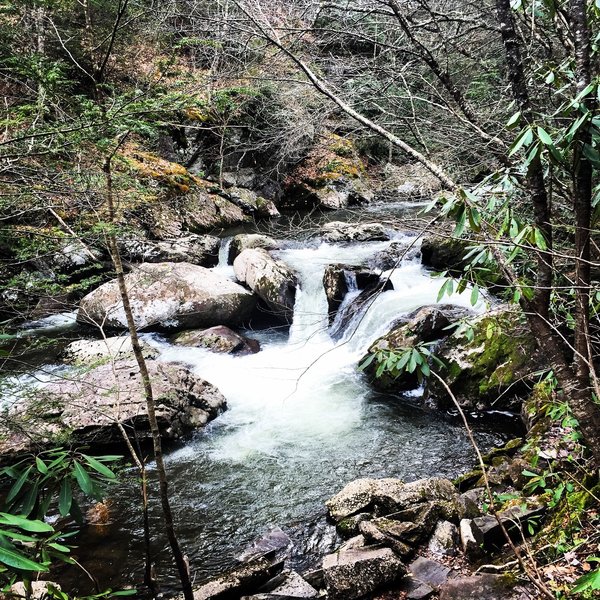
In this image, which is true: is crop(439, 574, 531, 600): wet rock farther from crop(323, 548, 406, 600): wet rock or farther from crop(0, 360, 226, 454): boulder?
crop(0, 360, 226, 454): boulder

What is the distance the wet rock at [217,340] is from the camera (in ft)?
28.0

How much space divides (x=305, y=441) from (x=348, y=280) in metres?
4.40

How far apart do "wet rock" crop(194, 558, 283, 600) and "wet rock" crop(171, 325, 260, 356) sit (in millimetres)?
5027

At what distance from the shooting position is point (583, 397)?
7.45 feet

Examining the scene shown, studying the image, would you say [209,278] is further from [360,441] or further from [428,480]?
[428,480]

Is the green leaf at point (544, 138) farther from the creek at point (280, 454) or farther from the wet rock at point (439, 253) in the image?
the wet rock at point (439, 253)

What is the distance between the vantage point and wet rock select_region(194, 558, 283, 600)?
3.43 metres

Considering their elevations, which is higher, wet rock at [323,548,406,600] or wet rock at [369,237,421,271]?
wet rock at [369,237,421,271]

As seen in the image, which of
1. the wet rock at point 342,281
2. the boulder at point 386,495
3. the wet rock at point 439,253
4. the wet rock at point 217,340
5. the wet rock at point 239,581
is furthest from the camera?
the wet rock at point 439,253

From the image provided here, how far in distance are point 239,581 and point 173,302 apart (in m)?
6.17

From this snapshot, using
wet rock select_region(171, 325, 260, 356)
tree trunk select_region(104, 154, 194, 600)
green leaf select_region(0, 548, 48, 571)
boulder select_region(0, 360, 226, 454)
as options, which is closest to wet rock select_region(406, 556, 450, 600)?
tree trunk select_region(104, 154, 194, 600)

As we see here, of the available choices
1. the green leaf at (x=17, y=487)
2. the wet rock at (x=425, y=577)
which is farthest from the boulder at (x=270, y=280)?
the green leaf at (x=17, y=487)

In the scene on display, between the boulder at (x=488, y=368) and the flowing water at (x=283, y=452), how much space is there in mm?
453

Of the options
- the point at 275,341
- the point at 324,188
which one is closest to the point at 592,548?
the point at 275,341
